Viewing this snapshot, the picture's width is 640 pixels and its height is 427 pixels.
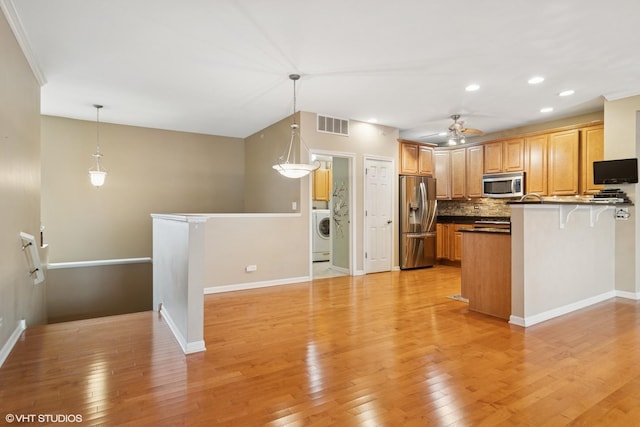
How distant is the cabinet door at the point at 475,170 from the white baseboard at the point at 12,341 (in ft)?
22.2

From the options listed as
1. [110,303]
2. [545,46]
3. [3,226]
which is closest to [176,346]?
[3,226]

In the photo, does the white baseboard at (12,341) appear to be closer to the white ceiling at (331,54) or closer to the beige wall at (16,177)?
the beige wall at (16,177)

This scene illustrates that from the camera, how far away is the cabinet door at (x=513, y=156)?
230 inches

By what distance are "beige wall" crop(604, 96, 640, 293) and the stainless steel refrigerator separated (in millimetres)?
2707

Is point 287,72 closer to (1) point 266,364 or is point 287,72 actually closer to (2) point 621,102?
(1) point 266,364

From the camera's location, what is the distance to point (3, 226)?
263cm

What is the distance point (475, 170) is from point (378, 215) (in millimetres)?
2175

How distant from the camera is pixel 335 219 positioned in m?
6.55

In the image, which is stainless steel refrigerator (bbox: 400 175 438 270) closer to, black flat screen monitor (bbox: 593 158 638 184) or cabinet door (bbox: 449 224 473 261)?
cabinet door (bbox: 449 224 473 261)

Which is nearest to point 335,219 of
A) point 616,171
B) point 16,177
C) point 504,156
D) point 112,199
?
point 504,156

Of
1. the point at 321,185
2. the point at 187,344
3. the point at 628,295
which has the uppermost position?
the point at 321,185

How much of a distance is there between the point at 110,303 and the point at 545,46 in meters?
6.73

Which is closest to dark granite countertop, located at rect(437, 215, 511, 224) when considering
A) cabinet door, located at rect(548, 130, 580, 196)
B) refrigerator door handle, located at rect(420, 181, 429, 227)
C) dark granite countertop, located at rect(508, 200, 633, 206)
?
refrigerator door handle, located at rect(420, 181, 429, 227)

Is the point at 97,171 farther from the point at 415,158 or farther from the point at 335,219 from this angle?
the point at 415,158
